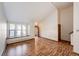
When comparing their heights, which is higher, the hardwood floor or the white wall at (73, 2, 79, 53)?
the white wall at (73, 2, 79, 53)

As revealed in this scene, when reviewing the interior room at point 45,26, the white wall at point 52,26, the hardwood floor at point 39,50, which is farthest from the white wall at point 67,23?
the hardwood floor at point 39,50

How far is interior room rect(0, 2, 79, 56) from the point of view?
3697 millimetres

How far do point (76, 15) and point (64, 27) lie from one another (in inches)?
97.9

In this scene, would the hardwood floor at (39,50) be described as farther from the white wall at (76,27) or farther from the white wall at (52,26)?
the white wall at (52,26)

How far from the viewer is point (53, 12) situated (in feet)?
22.2

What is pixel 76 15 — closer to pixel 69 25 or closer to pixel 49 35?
pixel 69 25

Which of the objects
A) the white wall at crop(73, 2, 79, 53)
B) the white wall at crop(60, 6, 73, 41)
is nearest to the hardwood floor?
the white wall at crop(73, 2, 79, 53)

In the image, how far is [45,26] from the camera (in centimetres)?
849

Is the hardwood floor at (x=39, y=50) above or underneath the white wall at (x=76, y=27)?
underneath

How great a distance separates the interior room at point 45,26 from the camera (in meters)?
3.70

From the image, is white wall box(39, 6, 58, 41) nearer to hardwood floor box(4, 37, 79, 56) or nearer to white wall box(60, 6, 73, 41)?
white wall box(60, 6, 73, 41)

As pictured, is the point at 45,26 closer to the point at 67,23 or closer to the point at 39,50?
the point at 67,23

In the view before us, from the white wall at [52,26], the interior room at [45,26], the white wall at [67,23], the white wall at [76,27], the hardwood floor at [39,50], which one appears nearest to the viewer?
the white wall at [76,27]

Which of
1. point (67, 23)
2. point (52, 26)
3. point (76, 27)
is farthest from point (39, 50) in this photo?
point (52, 26)
